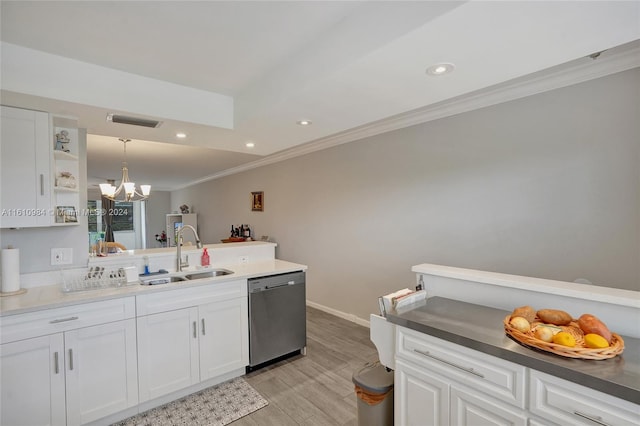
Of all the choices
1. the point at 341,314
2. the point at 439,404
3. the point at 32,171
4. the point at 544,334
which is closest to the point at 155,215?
the point at 341,314

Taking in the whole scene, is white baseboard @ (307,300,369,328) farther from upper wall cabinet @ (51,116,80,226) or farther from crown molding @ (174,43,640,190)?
upper wall cabinet @ (51,116,80,226)

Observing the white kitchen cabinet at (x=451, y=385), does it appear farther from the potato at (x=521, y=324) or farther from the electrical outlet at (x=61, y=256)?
the electrical outlet at (x=61, y=256)

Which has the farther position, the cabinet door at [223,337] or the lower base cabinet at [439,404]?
the cabinet door at [223,337]

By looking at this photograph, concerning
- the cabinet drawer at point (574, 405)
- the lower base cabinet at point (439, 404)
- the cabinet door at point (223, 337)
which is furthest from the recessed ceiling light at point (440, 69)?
the cabinet door at point (223, 337)

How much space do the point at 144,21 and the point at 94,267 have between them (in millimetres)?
1959

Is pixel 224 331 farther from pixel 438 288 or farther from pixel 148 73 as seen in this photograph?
pixel 148 73

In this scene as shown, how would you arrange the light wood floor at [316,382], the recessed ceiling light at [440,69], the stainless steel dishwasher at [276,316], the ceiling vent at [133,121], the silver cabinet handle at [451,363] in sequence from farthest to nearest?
the stainless steel dishwasher at [276,316]
the ceiling vent at [133,121]
the light wood floor at [316,382]
the recessed ceiling light at [440,69]
the silver cabinet handle at [451,363]

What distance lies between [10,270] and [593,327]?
3386mm

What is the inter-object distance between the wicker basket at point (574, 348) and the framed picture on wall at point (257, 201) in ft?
16.5

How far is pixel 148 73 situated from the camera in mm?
2234

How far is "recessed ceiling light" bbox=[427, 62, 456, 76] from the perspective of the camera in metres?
1.60

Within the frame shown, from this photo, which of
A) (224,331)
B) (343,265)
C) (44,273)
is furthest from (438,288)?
(44,273)

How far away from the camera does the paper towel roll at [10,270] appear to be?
2.06 metres

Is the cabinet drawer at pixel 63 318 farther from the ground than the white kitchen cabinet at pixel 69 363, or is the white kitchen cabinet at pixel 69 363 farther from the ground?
the cabinet drawer at pixel 63 318
